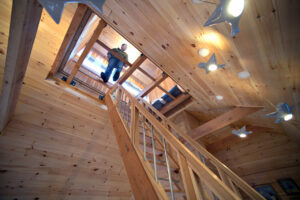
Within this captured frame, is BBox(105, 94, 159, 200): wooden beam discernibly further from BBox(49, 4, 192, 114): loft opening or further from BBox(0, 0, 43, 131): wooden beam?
BBox(49, 4, 192, 114): loft opening

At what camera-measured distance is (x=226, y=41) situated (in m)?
1.68

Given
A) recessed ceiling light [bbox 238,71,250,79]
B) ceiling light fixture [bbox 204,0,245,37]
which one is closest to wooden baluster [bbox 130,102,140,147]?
ceiling light fixture [bbox 204,0,245,37]

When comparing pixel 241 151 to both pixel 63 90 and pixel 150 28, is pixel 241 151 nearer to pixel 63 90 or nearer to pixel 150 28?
pixel 150 28

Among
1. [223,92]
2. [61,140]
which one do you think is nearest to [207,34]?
[223,92]

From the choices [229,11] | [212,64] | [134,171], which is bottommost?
[134,171]

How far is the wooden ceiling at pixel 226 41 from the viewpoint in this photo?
1.33 m

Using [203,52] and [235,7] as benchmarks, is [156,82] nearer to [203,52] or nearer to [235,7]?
[203,52]

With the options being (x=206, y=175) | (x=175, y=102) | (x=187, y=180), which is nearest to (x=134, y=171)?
(x=187, y=180)

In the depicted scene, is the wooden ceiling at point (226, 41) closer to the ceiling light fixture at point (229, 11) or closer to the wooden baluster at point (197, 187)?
the ceiling light fixture at point (229, 11)

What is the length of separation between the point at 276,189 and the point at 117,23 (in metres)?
4.81

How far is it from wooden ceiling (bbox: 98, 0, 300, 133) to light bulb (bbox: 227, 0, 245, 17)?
0.28 meters

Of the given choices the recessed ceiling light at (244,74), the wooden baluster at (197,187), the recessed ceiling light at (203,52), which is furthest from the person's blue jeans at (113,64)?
the wooden baluster at (197,187)

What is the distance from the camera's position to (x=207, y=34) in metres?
1.69

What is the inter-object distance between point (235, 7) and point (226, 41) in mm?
649
